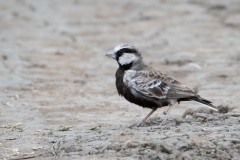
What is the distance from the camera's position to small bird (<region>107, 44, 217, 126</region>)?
8812 millimetres

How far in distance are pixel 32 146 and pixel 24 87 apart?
4.45 m

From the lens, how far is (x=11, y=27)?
19.3 metres

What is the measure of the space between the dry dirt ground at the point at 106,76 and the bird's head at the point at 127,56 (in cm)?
70

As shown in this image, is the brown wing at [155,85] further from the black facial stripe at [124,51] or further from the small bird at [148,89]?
the black facial stripe at [124,51]

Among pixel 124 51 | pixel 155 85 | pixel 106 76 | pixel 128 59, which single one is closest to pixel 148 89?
pixel 155 85

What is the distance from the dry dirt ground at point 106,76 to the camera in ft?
25.4

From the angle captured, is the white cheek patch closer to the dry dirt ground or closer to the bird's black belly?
the bird's black belly

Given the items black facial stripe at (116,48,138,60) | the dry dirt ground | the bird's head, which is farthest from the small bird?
the dry dirt ground

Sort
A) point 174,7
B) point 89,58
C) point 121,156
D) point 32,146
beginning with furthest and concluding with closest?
point 174,7 → point 89,58 → point 32,146 → point 121,156

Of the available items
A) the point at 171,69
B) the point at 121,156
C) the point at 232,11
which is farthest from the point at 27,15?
the point at 121,156

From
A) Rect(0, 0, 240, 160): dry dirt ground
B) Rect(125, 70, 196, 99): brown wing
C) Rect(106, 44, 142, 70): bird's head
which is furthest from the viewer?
Rect(106, 44, 142, 70): bird's head

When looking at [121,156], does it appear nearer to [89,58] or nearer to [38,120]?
[38,120]


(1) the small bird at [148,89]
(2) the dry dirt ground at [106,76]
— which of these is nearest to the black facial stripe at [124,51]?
(1) the small bird at [148,89]

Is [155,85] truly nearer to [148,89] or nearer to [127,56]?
[148,89]
